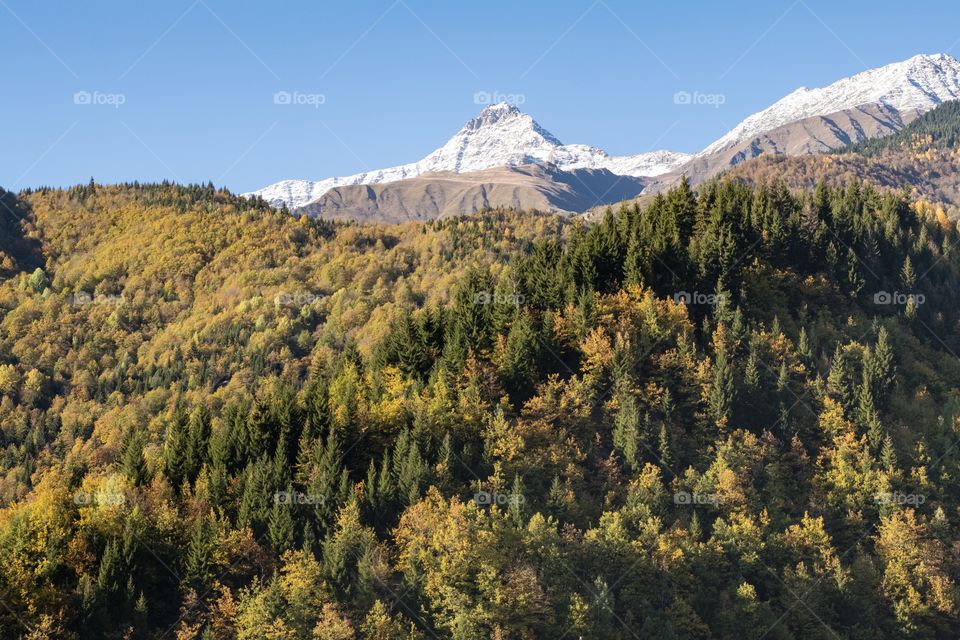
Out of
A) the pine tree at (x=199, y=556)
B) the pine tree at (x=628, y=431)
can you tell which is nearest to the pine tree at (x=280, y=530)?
the pine tree at (x=199, y=556)

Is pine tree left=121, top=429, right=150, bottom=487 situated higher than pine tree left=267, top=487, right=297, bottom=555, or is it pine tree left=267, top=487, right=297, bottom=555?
pine tree left=121, top=429, right=150, bottom=487

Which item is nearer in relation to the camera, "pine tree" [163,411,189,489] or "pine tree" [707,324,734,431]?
"pine tree" [163,411,189,489]

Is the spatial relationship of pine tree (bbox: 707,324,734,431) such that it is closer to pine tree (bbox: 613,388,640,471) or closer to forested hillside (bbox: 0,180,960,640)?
forested hillside (bbox: 0,180,960,640)

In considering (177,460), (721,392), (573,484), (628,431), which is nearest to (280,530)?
(177,460)

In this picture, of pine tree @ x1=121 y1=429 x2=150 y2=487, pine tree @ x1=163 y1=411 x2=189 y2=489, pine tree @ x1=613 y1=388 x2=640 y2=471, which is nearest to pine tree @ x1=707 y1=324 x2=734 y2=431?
pine tree @ x1=613 y1=388 x2=640 y2=471

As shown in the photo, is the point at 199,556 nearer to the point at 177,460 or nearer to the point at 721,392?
the point at 177,460

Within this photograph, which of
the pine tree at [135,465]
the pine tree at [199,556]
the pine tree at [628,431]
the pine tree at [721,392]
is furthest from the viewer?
the pine tree at [721,392]

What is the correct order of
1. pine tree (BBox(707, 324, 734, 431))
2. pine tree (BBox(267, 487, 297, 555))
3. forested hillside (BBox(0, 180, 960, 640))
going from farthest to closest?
1. pine tree (BBox(707, 324, 734, 431))
2. pine tree (BBox(267, 487, 297, 555))
3. forested hillside (BBox(0, 180, 960, 640))

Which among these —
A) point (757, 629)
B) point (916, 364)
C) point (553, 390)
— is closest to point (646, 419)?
point (553, 390)

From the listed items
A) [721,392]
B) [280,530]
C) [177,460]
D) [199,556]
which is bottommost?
[199,556]

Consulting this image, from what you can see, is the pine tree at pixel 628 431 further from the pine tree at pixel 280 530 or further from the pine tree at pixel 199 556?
the pine tree at pixel 199 556

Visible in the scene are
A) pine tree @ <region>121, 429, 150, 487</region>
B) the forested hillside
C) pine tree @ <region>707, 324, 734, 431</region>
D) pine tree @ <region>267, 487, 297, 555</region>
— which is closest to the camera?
the forested hillside

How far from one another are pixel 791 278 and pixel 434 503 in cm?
7638

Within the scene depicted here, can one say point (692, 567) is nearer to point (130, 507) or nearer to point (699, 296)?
point (699, 296)
